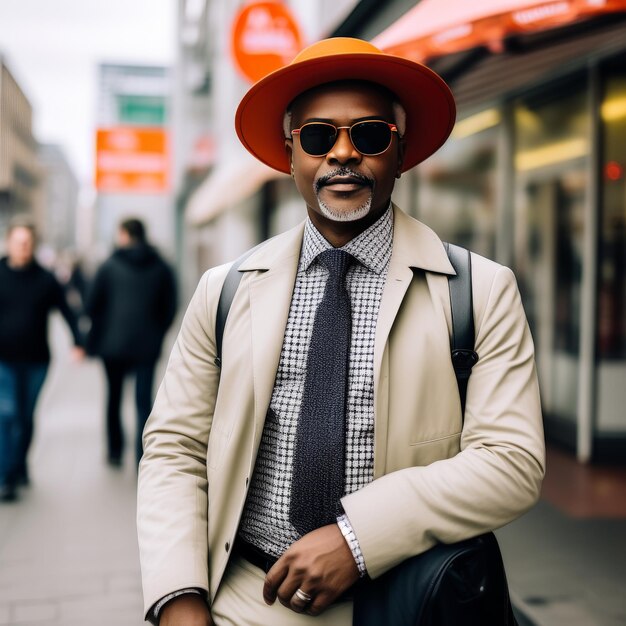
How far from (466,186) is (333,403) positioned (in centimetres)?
769

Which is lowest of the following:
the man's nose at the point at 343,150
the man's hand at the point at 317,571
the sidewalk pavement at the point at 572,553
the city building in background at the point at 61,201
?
the sidewalk pavement at the point at 572,553

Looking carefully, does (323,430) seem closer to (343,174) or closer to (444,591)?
(444,591)

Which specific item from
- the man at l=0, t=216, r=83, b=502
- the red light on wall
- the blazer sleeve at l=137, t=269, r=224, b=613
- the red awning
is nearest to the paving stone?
the man at l=0, t=216, r=83, b=502

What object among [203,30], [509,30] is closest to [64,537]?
[509,30]

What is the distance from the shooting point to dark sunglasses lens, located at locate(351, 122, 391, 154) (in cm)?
172

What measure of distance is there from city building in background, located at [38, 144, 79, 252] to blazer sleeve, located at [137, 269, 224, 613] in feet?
395

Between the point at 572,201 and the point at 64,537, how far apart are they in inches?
195

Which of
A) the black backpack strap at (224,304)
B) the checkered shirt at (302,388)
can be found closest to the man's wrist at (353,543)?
the checkered shirt at (302,388)

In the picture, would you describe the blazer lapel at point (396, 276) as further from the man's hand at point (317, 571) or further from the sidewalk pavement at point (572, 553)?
the sidewalk pavement at point (572, 553)

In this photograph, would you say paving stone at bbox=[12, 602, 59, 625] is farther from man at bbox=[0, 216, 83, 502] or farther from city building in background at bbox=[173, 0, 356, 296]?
city building in background at bbox=[173, 0, 356, 296]

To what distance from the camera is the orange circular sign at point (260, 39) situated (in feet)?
28.8

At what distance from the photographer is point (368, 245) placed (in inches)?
70.3

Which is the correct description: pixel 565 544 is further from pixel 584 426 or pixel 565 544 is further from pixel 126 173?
pixel 126 173

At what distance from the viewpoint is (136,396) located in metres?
6.76
